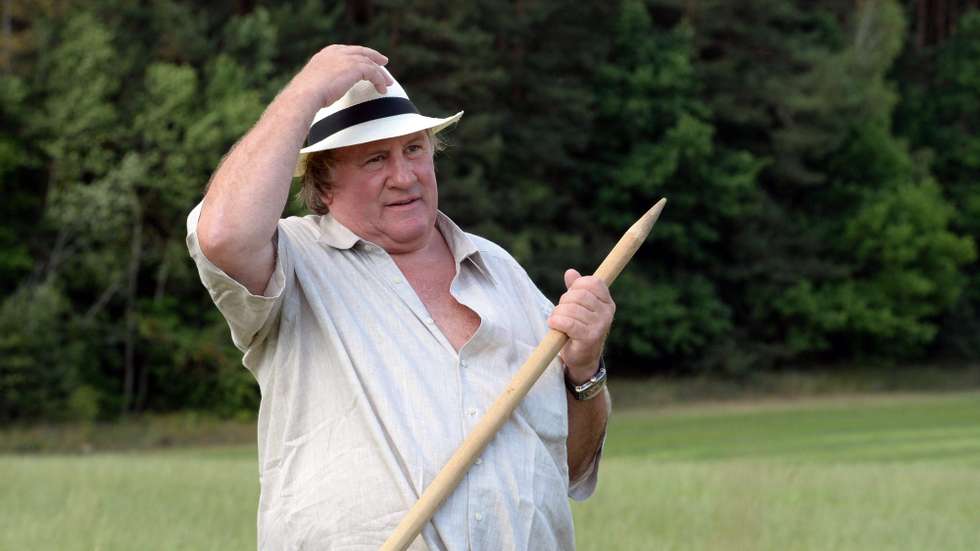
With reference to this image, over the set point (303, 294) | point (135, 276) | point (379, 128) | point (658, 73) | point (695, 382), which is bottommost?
point (695, 382)

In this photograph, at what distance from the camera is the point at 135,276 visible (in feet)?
105

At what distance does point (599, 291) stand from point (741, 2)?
40007mm

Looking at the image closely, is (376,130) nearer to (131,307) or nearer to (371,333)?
(371,333)

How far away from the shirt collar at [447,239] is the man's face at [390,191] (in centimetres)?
5

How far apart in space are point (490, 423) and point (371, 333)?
380mm

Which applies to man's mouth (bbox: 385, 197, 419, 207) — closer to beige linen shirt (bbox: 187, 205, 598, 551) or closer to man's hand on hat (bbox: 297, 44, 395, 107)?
beige linen shirt (bbox: 187, 205, 598, 551)

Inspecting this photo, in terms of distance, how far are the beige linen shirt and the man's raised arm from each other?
0.05 metres

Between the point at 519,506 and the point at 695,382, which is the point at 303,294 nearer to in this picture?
the point at 519,506

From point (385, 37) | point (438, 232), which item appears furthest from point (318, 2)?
point (438, 232)

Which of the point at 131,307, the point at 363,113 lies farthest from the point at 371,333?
the point at 131,307

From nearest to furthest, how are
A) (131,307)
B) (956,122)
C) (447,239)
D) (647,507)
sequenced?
(447,239) → (647,507) → (131,307) → (956,122)

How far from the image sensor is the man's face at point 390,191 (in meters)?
3.68

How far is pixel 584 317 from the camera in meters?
3.54

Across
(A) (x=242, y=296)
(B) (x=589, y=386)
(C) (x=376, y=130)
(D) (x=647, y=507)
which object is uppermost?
(C) (x=376, y=130)
